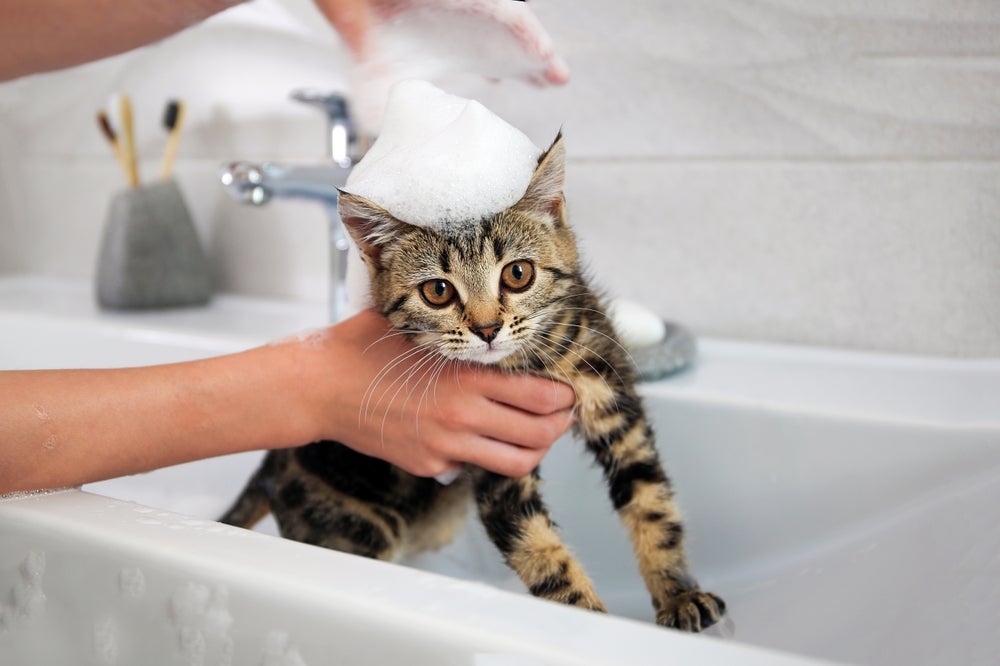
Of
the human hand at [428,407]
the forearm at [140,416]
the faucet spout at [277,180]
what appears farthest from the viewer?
the faucet spout at [277,180]

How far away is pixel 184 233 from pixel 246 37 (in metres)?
0.34

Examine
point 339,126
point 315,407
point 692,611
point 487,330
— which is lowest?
point 692,611

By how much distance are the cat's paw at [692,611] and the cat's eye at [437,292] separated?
0.32 meters

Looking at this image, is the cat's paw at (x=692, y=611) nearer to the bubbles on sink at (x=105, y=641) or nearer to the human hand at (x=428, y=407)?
the human hand at (x=428, y=407)

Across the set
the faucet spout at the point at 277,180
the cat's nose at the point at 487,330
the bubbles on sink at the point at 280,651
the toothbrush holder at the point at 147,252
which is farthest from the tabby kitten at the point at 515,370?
the toothbrush holder at the point at 147,252

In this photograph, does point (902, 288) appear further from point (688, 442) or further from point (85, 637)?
point (85, 637)

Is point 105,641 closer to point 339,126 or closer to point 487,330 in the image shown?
point 487,330

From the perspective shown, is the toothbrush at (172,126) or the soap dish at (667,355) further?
the toothbrush at (172,126)

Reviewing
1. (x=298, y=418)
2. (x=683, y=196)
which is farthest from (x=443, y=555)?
(x=683, y=196)

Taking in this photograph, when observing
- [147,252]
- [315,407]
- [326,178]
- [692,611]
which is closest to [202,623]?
[315,407]

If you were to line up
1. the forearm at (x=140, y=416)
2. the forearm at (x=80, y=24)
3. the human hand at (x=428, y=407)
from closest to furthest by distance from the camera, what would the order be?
the forearm at (x=140, y=416) < the human hand at (x=428, y=407) < the forearm at (x=80, y=24)

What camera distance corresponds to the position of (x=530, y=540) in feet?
2.37

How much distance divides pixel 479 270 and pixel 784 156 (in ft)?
1.76

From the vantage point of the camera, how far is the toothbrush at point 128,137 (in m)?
1.38
